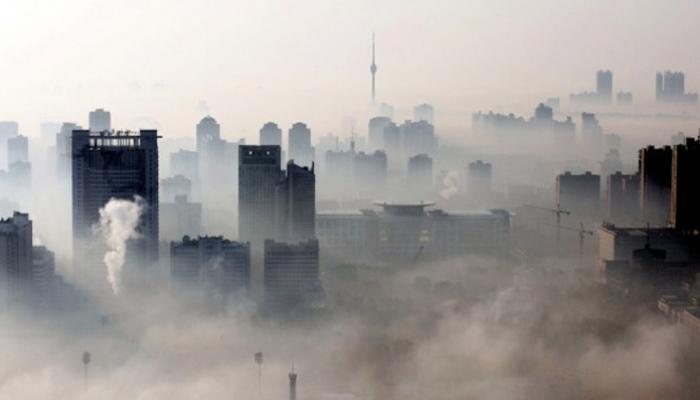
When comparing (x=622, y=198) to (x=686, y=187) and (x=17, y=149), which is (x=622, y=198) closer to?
(x=686, y=187)

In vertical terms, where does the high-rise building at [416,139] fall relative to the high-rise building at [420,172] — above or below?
above

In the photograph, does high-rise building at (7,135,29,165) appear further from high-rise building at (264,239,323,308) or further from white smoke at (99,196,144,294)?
high-rise building at (264,239,323,308)

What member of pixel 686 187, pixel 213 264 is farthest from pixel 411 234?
pixel 213 264

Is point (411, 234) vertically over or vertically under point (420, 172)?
under

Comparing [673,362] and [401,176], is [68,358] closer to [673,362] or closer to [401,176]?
[673,362]

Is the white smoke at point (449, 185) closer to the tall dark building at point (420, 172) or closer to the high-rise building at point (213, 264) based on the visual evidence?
the tall dark building at point (420, 172)

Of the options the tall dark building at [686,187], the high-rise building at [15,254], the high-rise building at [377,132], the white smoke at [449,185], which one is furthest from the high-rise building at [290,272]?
the high-rise building at [377,132]
